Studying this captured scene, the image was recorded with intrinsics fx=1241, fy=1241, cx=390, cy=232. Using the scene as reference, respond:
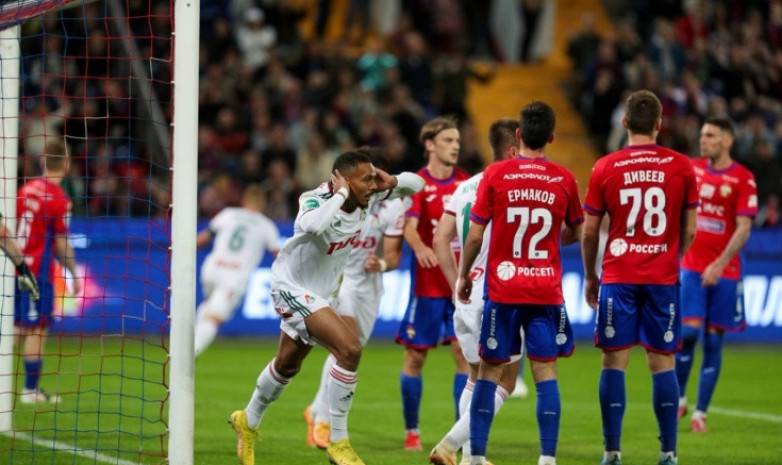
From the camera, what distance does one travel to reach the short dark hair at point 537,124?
8.05 meters

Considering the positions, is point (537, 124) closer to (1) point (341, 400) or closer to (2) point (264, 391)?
(1) point (341, 400)

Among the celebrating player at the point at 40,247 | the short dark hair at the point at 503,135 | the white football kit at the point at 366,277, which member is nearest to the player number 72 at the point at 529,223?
the short dark hair at the point at 503,135

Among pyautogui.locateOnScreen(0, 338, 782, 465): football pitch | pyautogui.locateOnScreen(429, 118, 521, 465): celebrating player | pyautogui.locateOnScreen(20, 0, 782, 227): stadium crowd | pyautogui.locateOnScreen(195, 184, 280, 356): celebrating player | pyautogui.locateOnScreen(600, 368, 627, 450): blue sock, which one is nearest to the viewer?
pyautogui.locateOnScreen(600, 368, 627, 450): blue sock

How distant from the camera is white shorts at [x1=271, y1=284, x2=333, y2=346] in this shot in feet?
27.5

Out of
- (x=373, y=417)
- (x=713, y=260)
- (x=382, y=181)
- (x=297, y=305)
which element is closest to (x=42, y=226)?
(x=373, y=417)

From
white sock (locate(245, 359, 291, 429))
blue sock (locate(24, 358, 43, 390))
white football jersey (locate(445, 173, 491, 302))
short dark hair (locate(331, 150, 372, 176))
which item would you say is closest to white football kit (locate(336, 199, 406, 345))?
white football jersey (locate(445, 173, 491, 302))

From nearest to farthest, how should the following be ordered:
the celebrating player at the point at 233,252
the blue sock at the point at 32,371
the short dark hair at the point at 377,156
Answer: the short dark hair at the point at 377,156 → the blue sock at the point at 32,371 → the celebrating player at the point at 233,252

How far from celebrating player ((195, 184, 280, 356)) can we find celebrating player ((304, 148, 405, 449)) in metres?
3.86

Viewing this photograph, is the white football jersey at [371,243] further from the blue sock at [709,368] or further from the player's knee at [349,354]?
the blue sock at [709,368]

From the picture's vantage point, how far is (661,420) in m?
8.51

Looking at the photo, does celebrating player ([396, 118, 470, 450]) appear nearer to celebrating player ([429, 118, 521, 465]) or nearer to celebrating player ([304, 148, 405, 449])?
celebrating player ([304, 148, 405, 449])

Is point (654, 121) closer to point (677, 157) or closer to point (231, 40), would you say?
point (677, 157)

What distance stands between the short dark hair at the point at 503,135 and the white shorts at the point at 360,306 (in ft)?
6.86

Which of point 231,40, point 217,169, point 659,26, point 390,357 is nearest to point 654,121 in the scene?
point 390,357
